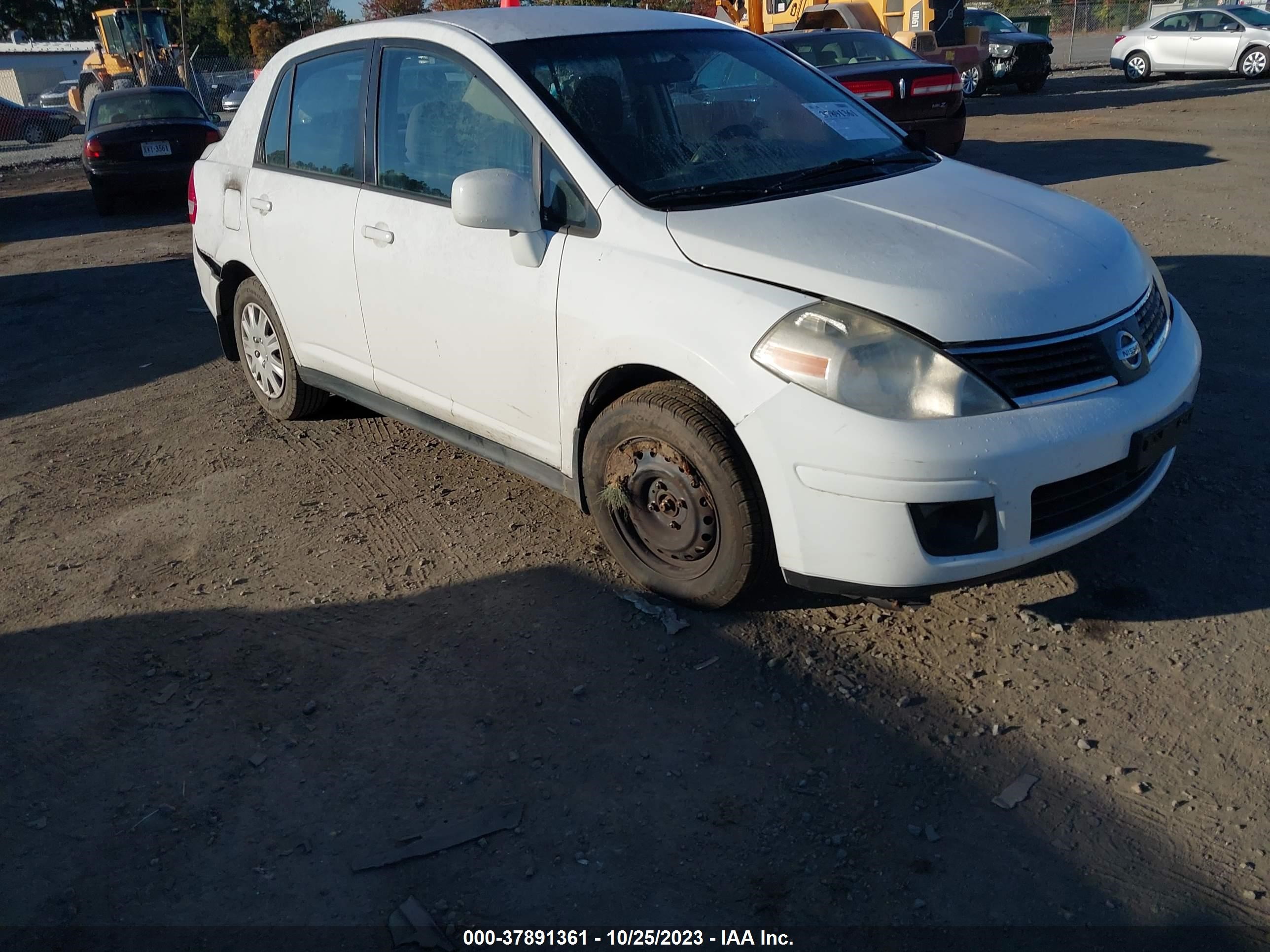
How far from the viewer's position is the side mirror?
353 centimetres

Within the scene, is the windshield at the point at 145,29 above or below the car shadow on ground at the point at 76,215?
above

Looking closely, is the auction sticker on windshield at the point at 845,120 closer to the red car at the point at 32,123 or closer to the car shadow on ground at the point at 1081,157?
the car shadow on ground at the point at 1081,157

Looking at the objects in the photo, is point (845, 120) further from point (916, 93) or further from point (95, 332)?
point (916, 93)

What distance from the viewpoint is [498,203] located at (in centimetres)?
354

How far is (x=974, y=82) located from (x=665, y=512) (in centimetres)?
2086

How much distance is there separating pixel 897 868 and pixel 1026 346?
56.9 inches

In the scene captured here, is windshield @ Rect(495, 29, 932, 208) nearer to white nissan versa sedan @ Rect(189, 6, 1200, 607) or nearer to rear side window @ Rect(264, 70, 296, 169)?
white nissan versa sedan @ Rect(189, 6, 1200, 607)

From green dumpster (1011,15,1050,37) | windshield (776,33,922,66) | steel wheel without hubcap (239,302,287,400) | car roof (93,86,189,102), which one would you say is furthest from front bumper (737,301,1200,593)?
green dumpster (1011,15,1050,37)

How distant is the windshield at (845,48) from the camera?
41.3ft

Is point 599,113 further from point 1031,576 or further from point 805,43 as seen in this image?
point 805,43

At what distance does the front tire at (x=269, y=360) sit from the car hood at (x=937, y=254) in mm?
2571

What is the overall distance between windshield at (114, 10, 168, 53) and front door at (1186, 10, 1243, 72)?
25.2 metres

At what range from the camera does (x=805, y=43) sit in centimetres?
1305

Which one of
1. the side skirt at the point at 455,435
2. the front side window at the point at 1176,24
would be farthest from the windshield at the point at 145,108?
the front side window at the point at 1176,24
